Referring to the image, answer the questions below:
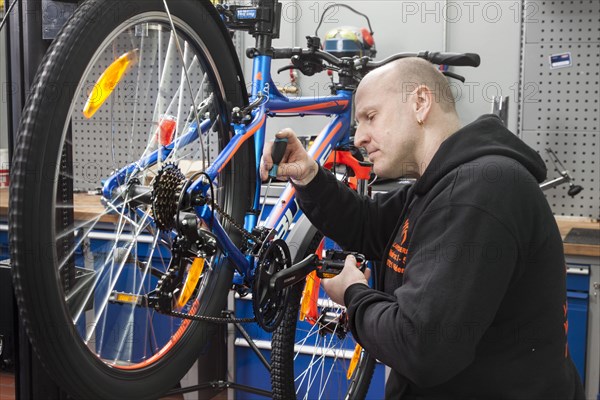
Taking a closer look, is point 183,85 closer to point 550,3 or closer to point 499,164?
point 499,164

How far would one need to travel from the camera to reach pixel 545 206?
1.20 metres

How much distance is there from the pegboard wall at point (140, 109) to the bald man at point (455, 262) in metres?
0.20

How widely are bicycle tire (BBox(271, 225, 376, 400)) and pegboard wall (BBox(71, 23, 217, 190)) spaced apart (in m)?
0.52

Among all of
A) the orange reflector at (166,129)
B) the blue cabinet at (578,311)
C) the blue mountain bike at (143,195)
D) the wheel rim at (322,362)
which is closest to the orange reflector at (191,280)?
the blue mountain bike at (143,195)

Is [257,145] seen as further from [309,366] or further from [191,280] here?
[309,366]

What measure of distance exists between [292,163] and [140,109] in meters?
0.34

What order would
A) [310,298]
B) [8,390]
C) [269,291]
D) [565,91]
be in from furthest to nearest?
[8,390]
[565,91]
[310,298]
[269,291]

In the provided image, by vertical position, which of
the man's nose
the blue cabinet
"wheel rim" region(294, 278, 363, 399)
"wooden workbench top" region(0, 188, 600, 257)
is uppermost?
the man's nose

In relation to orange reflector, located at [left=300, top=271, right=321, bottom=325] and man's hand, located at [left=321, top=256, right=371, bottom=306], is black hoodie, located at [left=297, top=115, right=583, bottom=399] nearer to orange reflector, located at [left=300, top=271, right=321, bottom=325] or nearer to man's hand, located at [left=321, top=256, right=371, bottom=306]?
man's hand, located at [left=321, top=256, right=371, bottom=306]

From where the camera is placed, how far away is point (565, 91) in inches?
108

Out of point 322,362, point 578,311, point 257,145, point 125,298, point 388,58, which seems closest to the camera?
point 125,298

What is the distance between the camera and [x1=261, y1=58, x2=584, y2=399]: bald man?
1111mm

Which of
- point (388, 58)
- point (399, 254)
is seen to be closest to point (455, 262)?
point (399, 254)

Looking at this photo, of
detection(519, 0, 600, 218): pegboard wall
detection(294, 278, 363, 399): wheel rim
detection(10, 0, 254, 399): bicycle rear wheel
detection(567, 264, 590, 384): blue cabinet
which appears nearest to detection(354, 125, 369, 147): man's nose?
detection(10, 0, 254, 399): bicycle rear wheel
